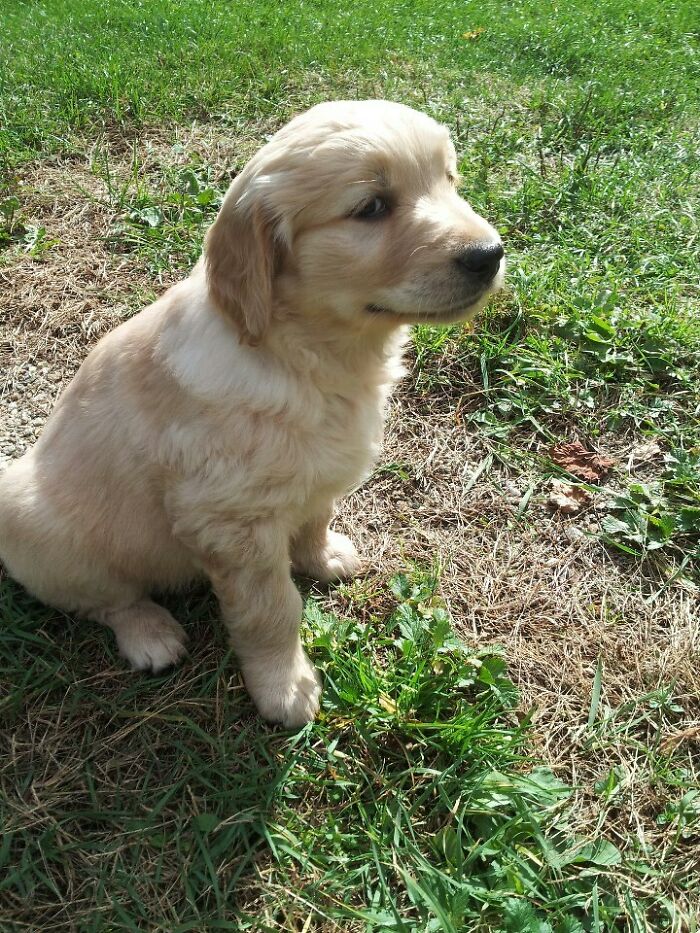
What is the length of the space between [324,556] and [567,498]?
1109mm

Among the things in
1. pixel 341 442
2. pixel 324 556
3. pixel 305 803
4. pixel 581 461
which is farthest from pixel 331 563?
pixel 581 461

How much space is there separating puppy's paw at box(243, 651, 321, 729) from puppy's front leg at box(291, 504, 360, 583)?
48 centimetres

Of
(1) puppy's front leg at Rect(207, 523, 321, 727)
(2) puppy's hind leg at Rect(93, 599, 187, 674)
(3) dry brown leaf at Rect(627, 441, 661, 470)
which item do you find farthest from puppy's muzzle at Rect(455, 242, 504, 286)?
(2) puppy's hind leg at Rect(93, 599, 187, 674)

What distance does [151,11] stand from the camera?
252 inches

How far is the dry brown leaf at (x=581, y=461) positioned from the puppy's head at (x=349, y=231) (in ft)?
4.45

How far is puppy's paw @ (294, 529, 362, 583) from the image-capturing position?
2770 mm

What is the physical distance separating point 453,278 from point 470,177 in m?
2.80

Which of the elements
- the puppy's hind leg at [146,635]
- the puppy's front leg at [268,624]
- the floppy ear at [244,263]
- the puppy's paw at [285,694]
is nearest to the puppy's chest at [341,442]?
the puppy's front leg at [268,624]

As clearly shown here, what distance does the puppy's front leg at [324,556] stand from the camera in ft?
8.94

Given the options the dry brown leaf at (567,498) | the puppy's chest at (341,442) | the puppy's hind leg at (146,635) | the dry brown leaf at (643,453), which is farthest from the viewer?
the dry brown leaf at (643,453)

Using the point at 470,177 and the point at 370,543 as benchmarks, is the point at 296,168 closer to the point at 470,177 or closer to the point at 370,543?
the point at 370,543

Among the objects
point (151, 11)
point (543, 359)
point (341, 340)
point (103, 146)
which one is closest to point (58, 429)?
point (341, 340)

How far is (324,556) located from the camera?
109 inches

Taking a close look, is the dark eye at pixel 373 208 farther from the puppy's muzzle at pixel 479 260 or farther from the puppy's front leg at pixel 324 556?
the puppy's front leg at pixel 324 556
